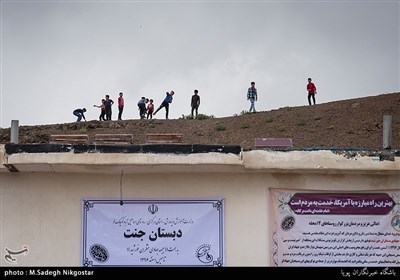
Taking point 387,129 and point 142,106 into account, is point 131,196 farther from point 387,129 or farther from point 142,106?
point 142,106

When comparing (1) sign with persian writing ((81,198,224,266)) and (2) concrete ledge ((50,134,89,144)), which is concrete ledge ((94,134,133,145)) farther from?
(1) sign with persian writing ((81,198,224,266))

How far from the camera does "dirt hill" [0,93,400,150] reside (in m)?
28.5

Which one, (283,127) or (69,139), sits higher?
(283,127)

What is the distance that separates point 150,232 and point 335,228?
2.58 m

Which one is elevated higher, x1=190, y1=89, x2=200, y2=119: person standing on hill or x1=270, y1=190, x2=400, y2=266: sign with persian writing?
x1=190, y1=89, x2=200, y2=119: person standing on hill

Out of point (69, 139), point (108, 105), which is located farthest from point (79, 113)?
point (69, 139)

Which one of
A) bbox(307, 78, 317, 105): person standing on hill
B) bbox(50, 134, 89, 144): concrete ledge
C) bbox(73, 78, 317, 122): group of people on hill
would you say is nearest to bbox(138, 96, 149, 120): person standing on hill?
bbox(73, 78, 317, 122): group of people on hill

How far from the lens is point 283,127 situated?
30750 mm

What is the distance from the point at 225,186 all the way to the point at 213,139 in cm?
1941

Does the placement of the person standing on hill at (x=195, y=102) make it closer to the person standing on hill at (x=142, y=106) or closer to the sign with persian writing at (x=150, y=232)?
the person standing on hill at (x=142, y=106)

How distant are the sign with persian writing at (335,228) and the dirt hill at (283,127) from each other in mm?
17018

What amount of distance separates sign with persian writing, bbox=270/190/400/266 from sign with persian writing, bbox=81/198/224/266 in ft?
2.97

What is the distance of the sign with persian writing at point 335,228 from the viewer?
9828 millimetres
